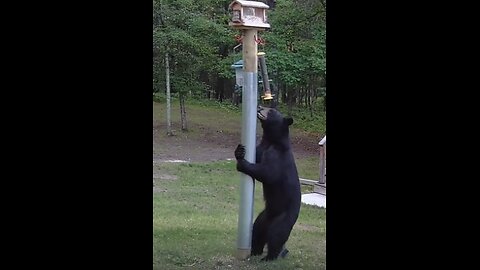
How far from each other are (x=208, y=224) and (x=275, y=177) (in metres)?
0.61

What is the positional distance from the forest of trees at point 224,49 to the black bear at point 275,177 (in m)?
1.05

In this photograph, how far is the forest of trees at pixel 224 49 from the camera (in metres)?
3.83

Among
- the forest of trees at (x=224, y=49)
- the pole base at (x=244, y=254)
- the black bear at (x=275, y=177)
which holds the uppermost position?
the forest of trees at (x=224, y=49)

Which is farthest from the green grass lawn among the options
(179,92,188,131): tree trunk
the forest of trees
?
the forest of trees

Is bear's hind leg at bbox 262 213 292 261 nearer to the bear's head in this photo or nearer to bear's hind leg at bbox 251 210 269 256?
bear's hind leg at bbox 251 210 269 256

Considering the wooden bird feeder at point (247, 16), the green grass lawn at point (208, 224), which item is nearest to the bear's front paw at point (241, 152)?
the green grass lawn at point (208, 224)

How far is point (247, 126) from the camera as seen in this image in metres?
2.68

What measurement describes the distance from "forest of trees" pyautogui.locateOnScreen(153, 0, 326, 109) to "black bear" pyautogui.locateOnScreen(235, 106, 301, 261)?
1055 millimetres

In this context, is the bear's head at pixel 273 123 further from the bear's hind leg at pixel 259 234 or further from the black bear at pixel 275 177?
the bear's hind leg at pixel 259 234

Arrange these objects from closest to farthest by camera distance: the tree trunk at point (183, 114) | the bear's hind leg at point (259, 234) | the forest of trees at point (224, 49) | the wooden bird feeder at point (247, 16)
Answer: the wooden bird feeder at point (247, 16)
the bear's hind leg at point (259, 234)
the forest of trees at point (224, 49)
the tree trunk at point (183, 114)

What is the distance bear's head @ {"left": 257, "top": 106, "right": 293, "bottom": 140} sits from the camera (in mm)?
2711

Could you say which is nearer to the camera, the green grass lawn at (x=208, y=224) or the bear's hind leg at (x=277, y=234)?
the bear's hind leg at (x=277, y=234)
